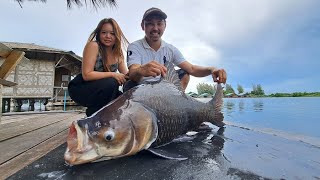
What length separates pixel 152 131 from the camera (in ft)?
5.33

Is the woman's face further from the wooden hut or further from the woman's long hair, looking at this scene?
the wooden hut

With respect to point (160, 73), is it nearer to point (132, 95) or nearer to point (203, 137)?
point (132, 95)

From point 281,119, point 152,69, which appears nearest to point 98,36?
point 152,69

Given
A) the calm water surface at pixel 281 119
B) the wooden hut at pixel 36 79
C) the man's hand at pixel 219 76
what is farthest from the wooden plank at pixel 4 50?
the wooden hut at pixel 36 79

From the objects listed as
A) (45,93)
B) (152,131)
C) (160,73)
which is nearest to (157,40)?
(160,73)

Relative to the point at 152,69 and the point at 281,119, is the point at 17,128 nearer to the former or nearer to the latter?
the point at 152,69

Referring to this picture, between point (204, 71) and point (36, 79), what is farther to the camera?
point (36, 79)

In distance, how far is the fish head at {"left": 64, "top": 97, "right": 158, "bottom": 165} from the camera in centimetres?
136

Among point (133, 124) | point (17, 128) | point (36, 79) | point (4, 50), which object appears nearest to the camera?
point (133, 124)

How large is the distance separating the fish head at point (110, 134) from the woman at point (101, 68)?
34.5 inches

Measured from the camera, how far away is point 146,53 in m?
3.08

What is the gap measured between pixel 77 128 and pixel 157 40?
77.9 inches

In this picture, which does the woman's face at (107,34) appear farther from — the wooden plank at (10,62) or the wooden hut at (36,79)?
the wooden hut at (36,79)

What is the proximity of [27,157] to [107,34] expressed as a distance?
1466mm
